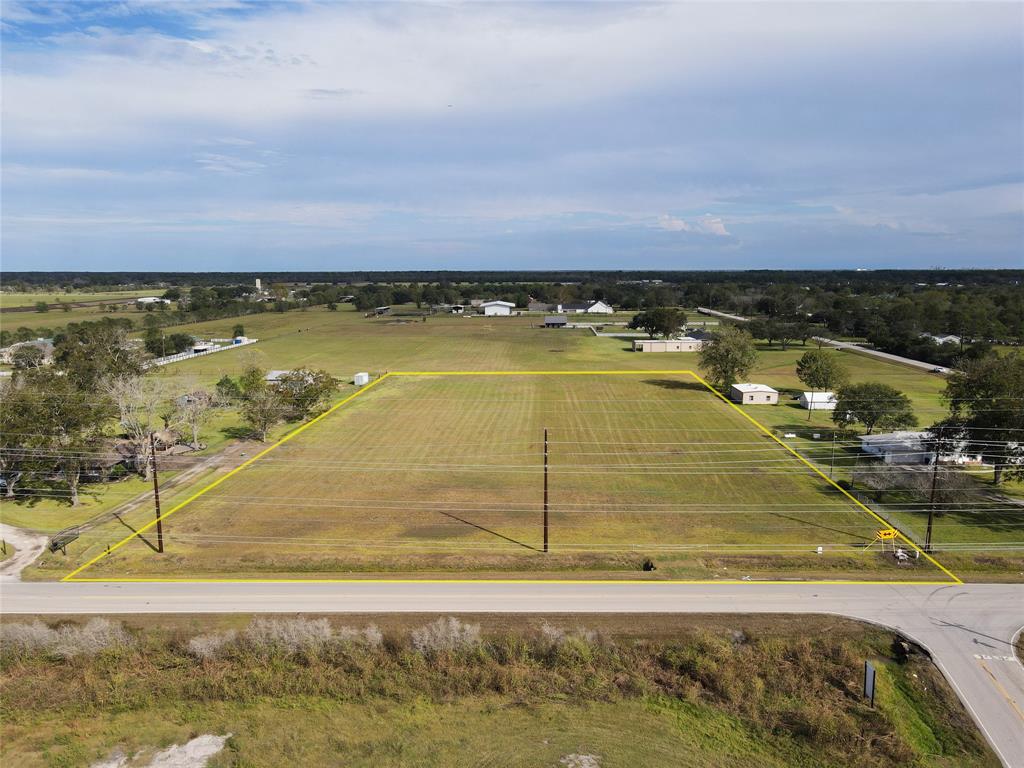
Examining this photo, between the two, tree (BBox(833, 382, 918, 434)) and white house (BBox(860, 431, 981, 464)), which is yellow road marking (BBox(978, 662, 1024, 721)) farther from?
tree (BBox(833, 382, 918, 434))

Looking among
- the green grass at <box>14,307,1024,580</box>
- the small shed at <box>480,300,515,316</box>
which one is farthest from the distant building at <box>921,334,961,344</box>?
the small shed at <box>480,300,515,316</box>

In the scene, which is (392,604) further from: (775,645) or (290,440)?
(290,440)

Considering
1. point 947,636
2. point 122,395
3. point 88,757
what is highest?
point 122,395

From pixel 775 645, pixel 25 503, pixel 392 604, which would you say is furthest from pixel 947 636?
pixel 25 503

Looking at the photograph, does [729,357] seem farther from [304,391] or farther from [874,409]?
[304,391]

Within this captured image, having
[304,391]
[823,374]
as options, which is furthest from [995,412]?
[304,391]

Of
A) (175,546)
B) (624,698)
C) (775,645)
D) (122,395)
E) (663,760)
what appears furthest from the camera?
(122,395)

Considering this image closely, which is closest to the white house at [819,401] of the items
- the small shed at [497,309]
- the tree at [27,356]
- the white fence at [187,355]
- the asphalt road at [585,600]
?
the asphalt road at [585,600]
